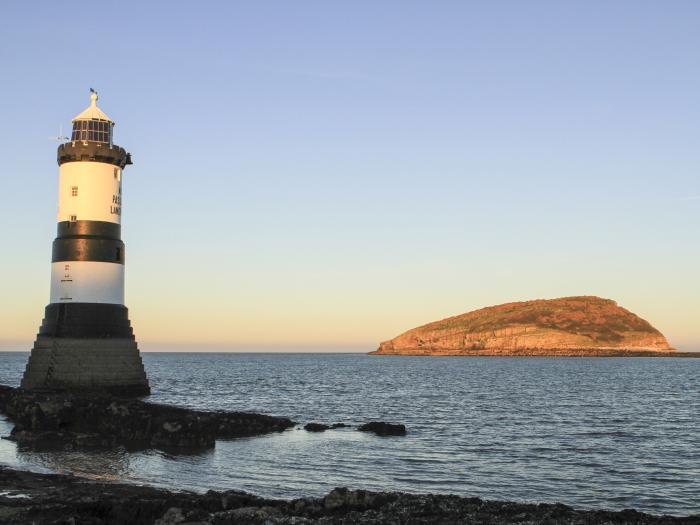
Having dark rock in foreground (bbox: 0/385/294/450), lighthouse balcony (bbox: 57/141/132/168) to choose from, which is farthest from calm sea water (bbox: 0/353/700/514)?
lighthouse balcony (bbox: 57/141/132/168)

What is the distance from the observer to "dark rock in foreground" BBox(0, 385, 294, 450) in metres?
36.5

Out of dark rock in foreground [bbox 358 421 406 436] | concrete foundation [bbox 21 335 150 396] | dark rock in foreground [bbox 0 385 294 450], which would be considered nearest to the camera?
dark rock in foreground [bbox 0 385 294 450]

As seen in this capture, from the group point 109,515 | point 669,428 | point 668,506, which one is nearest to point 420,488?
point 668,506

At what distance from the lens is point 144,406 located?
40062 millimetres

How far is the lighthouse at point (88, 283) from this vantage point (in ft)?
154

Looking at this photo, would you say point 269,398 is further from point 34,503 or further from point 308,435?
point 34,503

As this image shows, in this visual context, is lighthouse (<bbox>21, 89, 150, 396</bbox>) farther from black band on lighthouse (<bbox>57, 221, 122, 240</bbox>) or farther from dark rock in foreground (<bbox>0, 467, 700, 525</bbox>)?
dark rock in foreground (<bbox>0, 467, 700, 525</bbox>)

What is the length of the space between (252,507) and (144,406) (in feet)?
69.5

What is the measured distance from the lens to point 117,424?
127ft

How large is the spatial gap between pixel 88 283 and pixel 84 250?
7.20 feet

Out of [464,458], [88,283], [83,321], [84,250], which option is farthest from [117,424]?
[464,458]

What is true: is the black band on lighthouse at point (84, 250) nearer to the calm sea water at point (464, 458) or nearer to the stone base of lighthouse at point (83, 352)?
the stone base of lighthouse at point (83, 352)

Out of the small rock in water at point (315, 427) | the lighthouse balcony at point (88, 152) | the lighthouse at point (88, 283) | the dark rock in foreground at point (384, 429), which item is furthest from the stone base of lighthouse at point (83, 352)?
the dark rock in foreground at point (384, 429)

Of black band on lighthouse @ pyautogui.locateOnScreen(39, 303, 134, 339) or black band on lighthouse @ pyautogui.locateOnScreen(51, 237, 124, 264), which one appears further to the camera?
black band on lighthouse @ pyautogui.locateOnScreen(51, 237, 124, 264)
